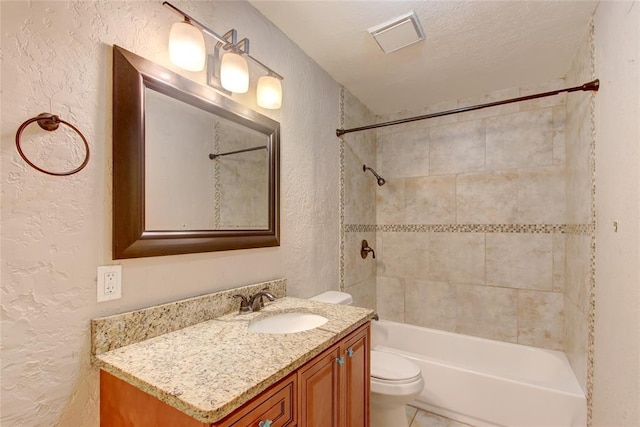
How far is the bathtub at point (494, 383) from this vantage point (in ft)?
5.79

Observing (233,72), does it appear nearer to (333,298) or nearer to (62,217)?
(62,217)

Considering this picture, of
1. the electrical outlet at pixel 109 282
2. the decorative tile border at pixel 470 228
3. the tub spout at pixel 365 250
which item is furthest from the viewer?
the tub spout at pixel 365 250

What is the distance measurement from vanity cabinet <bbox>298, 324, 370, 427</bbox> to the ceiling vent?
5.32 feet

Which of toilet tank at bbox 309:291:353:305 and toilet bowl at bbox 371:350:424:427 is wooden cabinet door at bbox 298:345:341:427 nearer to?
toilet bowl at bbox 371:350:424:427

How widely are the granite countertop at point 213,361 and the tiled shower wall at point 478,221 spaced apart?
171 centimetres

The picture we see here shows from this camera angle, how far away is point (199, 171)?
1.31 m

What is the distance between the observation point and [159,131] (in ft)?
3.76

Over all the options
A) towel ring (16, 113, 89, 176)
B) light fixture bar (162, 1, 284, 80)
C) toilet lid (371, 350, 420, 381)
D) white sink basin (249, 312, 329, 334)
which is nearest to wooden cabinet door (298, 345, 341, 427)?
white sink basin (249, 312, 329, 334)

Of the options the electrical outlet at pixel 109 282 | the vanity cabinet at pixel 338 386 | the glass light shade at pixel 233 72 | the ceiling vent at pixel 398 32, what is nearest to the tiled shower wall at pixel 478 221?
the ceiling vent at pixel 398 32

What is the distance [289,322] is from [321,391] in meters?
0.46

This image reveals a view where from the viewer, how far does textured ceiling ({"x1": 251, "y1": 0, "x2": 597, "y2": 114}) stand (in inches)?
61.1

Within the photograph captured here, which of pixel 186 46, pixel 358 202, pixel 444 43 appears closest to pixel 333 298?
pixel 358 202

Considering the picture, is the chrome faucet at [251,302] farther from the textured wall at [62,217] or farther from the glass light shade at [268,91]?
the glass light shade at [268,91]

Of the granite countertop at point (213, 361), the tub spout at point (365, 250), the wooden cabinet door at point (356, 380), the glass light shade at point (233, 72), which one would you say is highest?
the glass light shade at point (233, 72)
